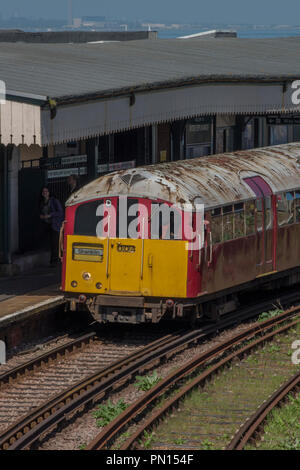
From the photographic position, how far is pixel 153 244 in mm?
17734

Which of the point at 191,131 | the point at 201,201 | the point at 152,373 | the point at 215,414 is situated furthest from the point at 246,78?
the point at 215,414

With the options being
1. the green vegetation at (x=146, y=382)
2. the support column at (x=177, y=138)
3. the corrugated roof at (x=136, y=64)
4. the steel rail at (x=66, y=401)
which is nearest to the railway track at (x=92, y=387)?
the steel rail at (x=66, y=401)

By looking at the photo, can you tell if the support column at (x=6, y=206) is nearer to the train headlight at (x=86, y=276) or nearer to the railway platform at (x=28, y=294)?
the railway platform at (x=28, y=294)

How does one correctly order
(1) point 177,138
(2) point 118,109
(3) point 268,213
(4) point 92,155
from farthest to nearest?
(1) point 177,138 < (4) point 92,155 < (2) point 118,109 < (3) point 268,213

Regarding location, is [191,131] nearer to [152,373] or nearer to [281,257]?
[281,257]

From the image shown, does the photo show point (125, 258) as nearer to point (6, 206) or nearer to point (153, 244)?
point (153, 244)

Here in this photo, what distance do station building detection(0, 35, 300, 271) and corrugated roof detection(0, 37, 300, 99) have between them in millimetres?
38

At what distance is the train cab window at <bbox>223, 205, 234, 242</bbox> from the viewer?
1888 cm

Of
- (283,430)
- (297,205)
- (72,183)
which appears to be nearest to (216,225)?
(297,205)

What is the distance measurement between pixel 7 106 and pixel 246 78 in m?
10.2

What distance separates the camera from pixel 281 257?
69.1ft

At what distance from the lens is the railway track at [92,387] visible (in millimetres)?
13240

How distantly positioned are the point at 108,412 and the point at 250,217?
6829 millimetres

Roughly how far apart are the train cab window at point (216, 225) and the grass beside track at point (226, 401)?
2.16 m
